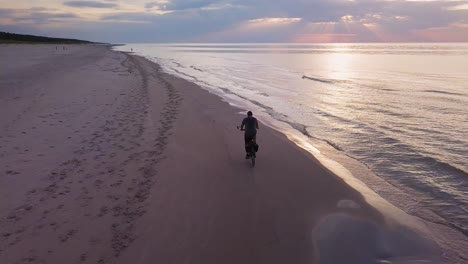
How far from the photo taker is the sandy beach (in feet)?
23.0

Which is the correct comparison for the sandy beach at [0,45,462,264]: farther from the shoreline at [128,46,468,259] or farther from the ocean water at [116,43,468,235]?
the ocean water at [116,43,468,235]

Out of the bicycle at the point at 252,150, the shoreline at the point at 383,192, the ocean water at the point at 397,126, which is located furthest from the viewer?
the bicycle at the point at 252,150

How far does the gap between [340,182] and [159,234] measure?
545cm

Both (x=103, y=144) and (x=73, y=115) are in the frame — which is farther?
(x=73, y=115)

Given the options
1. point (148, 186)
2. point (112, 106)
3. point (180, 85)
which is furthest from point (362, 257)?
point (180, 85)

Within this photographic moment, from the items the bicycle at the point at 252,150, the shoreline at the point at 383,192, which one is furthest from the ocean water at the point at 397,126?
the bicycle at the point at 252,150

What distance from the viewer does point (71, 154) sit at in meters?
11.9

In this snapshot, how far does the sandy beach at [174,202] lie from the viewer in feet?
23.0

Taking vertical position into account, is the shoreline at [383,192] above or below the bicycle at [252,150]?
below

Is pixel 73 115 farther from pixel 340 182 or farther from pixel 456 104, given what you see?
pixel 456 104

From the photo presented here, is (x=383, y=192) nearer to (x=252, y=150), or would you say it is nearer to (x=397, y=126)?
(x=252, y=150)

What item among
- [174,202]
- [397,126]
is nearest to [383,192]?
[174,202]

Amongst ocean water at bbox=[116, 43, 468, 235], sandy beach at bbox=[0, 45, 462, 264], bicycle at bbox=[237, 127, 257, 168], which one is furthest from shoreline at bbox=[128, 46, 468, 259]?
bicycle at bbox=[237, 127, 257, 168]

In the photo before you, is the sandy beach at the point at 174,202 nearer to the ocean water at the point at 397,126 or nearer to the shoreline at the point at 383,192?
the shoreline at the point at 383,192
